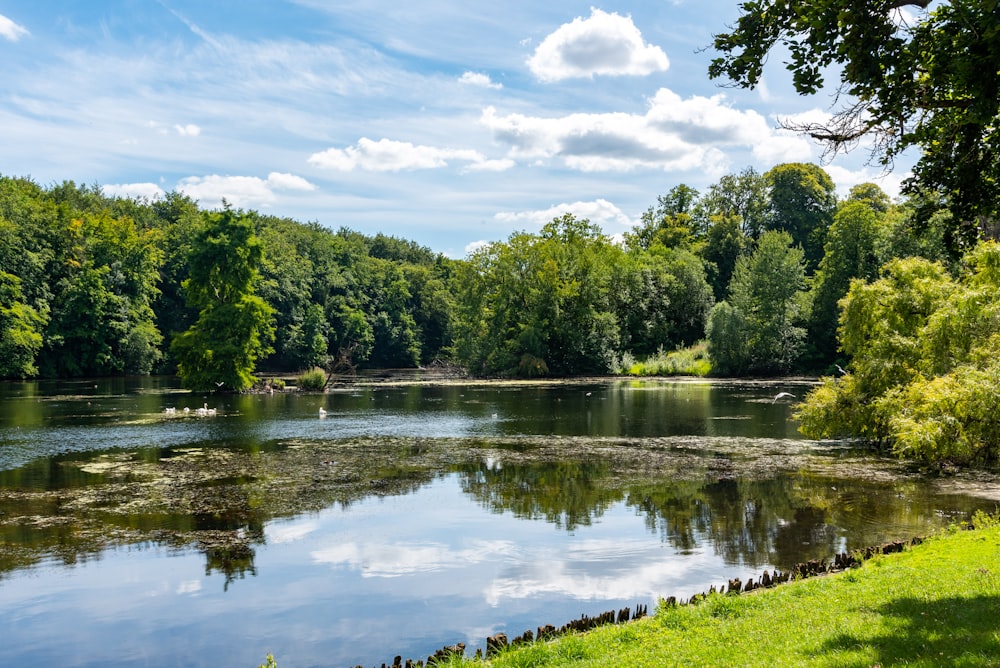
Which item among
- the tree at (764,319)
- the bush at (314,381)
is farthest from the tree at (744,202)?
the bush at (314,381)

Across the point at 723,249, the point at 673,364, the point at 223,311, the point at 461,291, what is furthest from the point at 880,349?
the point at 723,249

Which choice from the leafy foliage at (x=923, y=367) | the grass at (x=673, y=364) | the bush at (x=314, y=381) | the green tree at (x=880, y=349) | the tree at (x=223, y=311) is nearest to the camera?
the leafy foliage at (x=923, y=367)

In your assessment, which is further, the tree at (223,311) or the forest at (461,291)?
the forest at (461,291)

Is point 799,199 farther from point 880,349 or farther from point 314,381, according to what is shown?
point 880,349

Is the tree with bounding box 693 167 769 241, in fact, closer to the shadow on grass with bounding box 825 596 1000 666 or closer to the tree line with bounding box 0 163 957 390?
the tree line with bounding box 0 163 957 390

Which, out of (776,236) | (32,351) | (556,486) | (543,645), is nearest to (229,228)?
(32,351)

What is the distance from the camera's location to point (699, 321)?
87000mm

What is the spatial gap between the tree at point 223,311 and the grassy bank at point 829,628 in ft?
177

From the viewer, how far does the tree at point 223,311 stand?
58.9m

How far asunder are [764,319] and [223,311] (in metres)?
50.9

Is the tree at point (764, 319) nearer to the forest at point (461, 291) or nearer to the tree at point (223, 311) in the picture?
the forest at point (461, 291)

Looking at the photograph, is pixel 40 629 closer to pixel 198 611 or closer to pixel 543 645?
pixel 198 611

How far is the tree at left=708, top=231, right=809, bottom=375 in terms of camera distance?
73438mm

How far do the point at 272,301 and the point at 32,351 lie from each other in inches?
1121
